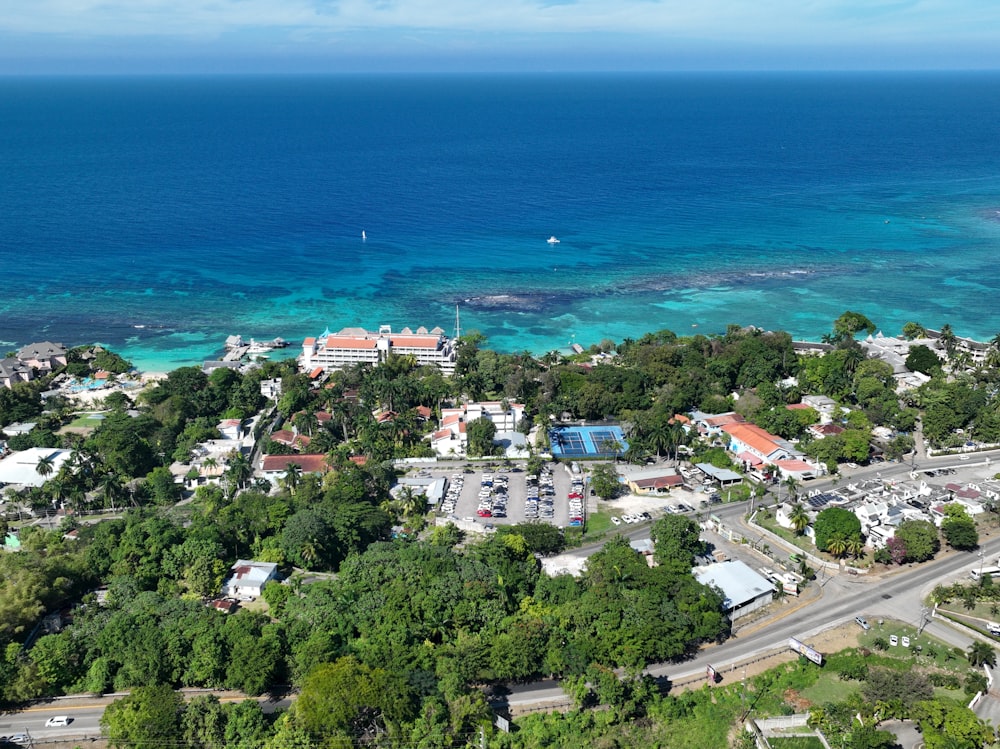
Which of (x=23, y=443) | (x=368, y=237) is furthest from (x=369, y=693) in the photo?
(x=368, y=237)

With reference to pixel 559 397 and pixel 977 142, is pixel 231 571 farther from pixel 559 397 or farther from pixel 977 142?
pixel 977 142

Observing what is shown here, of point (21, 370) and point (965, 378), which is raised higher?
point (965, 378)

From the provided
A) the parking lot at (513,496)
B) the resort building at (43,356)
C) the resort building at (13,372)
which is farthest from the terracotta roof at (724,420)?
the resort building at (13,372)

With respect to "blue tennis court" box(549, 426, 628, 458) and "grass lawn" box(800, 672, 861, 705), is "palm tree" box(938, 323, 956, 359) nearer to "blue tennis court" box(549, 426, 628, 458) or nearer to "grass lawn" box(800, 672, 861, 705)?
"blue tennis court" box(549, 426, 628, 458)

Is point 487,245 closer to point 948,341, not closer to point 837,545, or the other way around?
point 948,341

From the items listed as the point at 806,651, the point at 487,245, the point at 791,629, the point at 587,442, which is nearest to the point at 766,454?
the point at 587,442

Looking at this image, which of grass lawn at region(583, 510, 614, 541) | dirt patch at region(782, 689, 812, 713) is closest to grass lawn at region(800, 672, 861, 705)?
dirt patch at region(782, 689, 812, 713)
